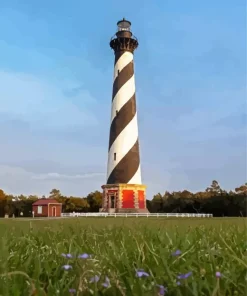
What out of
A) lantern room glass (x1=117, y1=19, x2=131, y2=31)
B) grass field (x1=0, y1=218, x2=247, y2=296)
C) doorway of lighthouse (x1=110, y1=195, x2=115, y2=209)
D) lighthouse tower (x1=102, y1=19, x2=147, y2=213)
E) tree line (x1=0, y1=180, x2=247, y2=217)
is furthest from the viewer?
tree line (x1=0, y1=180, x2=247, y2=217)

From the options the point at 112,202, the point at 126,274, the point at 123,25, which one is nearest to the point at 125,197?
the point at 112,202

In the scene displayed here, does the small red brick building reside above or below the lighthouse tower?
below

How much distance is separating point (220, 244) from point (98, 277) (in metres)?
1.25

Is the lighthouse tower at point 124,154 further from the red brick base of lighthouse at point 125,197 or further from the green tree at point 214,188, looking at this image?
the green tree at point 214,188

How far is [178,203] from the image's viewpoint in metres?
37.3

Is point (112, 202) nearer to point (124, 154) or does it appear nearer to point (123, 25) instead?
point (124, 154)

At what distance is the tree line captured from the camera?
34125 mm

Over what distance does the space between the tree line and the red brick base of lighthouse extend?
24.7 ft

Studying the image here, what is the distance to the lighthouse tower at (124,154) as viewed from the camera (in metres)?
26.5

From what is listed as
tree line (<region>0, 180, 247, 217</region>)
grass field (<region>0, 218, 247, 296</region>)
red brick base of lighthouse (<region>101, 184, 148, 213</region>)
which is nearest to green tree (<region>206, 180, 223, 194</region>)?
tree line (<region>0, 180, 247, 217</region>)

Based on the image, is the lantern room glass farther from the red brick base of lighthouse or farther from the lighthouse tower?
the red brick base of lighthouse

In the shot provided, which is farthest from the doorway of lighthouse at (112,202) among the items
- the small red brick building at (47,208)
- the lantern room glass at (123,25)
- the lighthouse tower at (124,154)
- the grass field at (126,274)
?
the grass field at (126,274)

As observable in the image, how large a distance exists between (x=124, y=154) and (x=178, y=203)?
13.1m

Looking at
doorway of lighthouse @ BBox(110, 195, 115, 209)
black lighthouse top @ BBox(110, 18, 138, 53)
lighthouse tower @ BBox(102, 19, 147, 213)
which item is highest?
black lighthouse top @ BBox(110, 18, 138, 53)
